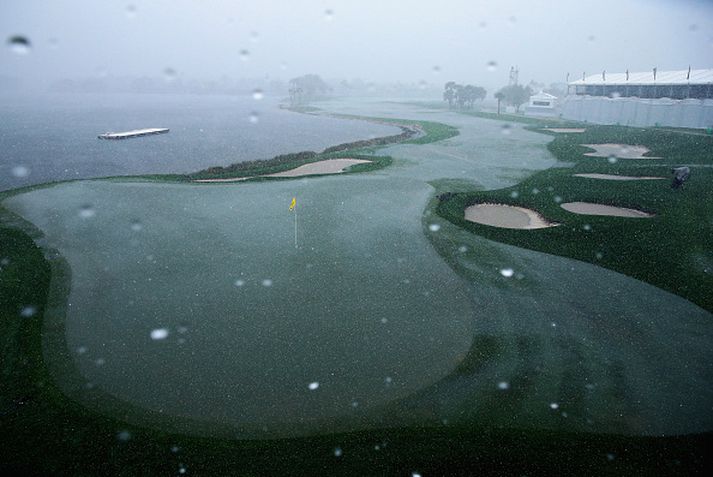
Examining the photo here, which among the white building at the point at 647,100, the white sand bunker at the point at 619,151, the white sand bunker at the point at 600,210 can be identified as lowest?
the white sand bunker at the point at 600,210

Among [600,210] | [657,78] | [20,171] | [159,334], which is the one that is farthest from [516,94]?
[159,334]

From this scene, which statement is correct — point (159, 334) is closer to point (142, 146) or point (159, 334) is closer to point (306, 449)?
point (306, 449)

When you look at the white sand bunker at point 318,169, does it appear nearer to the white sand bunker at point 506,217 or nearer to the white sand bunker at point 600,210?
the white sand bunker at point 506,217

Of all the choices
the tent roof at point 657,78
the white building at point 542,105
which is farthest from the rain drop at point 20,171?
the white building at point 542,105

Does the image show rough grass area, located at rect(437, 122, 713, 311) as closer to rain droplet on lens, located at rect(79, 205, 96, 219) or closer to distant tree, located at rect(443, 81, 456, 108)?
rain droplet on lens, located at rect(79, 205, 96, 219)

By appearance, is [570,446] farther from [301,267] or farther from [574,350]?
[301,267]

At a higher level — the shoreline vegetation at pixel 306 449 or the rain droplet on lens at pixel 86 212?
the rain droplet on lens at pixel 86 212

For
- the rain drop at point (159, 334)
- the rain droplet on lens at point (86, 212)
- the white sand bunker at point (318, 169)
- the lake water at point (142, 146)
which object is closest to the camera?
the rain drop at point (159, 334)
